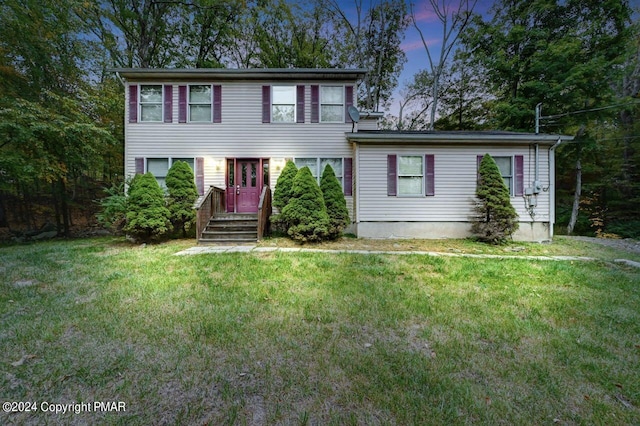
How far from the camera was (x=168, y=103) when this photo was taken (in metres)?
9.30

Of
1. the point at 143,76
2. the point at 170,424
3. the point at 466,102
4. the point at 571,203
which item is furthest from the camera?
the point at 466,102

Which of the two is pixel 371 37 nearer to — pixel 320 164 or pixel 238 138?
pixel 320 164

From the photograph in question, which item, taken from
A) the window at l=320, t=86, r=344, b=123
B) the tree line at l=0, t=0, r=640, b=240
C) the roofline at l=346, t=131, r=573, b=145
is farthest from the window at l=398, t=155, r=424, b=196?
the tree line at l=0, t=0, r=640, b=240

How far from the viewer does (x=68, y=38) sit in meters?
10.5

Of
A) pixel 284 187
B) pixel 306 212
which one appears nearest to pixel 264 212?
pixel 284 187

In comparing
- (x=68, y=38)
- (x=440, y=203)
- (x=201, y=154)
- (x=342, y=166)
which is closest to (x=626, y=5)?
(x=440, y=203)

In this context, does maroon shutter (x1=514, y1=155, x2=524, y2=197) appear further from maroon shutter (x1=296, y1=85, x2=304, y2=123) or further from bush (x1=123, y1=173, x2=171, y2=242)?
bush (x1=123, y1=173, x2=171, y2=242)

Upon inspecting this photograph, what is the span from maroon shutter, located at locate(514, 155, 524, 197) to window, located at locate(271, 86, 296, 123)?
25.2ft

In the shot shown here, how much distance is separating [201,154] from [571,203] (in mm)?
17872

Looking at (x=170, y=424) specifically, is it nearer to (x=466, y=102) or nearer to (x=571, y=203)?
(x=571, y=203)

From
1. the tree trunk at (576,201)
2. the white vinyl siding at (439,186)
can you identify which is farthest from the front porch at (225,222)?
the tree trunk at (576,201)

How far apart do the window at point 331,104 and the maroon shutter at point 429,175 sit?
10.8ft

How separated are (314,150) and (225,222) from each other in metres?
3.94

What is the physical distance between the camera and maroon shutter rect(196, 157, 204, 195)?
9.24m
